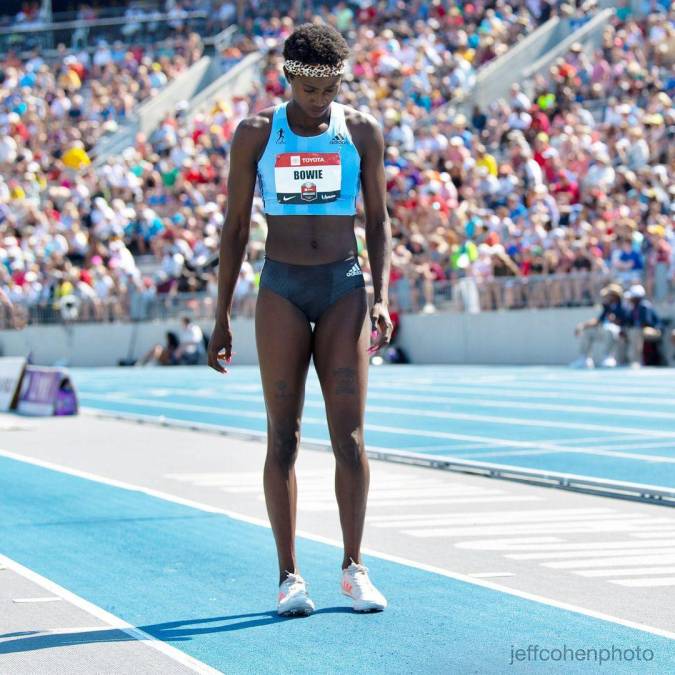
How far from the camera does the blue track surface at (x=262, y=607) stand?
512cm

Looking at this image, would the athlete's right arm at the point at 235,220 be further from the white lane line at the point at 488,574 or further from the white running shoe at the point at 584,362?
the white running shoe at the point at 584,362

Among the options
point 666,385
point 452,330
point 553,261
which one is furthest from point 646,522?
point 452,330

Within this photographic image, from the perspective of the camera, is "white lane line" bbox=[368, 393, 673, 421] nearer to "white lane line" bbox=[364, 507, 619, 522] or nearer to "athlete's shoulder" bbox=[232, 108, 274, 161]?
"white lane line" bbox=[364, 507, 619, 522]

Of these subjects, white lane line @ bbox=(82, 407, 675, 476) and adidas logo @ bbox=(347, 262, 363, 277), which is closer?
adidas logo @ bbox=(347, 262, 363, 277)

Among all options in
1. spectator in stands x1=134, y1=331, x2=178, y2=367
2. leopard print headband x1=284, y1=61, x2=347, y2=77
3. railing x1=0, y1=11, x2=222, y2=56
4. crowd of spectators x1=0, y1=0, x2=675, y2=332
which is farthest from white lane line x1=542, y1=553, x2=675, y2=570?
railing x1=0, y1=11, x2=222, y2=56

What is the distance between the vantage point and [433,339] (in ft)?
88.2

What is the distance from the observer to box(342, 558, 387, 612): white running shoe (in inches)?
232

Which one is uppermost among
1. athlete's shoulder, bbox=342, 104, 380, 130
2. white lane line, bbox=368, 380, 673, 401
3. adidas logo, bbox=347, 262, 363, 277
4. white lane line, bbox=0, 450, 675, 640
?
athlete's shoulder, bbox=342, 104, 380, 130

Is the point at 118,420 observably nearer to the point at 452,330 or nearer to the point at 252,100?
the point at 452,330

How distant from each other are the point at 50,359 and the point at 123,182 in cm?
420

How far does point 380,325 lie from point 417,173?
70.7 feet

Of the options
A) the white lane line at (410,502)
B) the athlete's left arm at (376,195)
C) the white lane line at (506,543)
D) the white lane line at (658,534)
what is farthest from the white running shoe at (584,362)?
the athlete's left arm at (376,195)

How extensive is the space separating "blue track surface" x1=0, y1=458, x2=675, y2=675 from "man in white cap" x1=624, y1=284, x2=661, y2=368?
47.6ft

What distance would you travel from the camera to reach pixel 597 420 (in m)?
15.0
